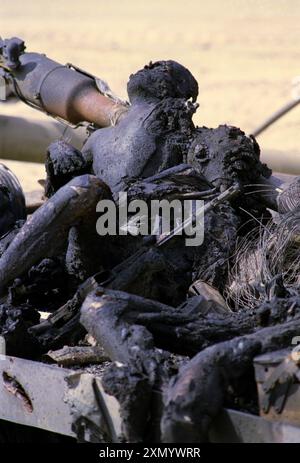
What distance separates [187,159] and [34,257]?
743 millimetres

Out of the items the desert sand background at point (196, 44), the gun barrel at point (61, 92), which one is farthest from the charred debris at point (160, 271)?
the desert sand background at point (196, 44)

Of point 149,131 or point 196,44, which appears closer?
point 149,131

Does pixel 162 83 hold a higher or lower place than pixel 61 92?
higher

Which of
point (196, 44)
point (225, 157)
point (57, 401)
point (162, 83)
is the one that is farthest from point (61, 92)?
point (196, 44)

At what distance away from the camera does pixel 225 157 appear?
4.64 meters

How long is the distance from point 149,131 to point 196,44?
9.93 m

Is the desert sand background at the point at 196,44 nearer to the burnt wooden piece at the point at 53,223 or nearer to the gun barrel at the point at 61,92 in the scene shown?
the gun barrel at the point at 61,92

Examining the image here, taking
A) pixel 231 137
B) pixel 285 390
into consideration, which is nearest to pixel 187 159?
pixel 231 137

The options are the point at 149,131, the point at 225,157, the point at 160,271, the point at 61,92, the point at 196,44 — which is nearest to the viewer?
the point at 160,271

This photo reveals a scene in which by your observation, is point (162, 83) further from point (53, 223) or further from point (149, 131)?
point (53, 223)

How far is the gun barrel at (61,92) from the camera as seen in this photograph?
5.80 m

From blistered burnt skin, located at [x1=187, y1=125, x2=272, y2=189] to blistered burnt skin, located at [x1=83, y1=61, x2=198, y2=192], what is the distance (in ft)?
0.28

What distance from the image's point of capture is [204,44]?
14500mm

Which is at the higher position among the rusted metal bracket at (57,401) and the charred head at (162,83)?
the charred head at (162,83)
